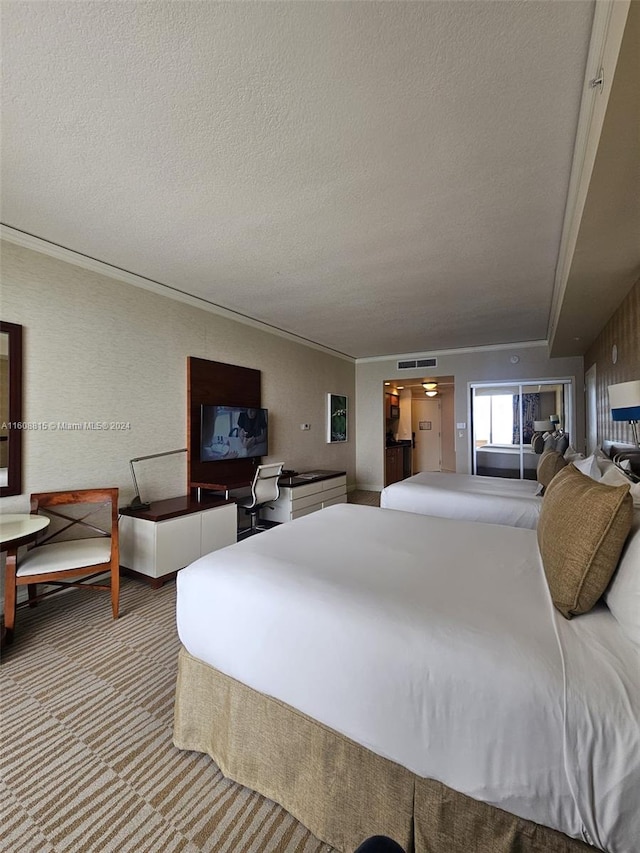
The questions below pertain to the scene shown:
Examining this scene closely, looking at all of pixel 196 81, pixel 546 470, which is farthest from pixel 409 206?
pixel 546 470

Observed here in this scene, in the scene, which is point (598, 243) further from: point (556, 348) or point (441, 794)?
point (556, 348)

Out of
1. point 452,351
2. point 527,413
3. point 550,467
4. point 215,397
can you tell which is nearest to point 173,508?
point 215,397

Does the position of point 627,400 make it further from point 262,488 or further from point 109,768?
point 262,488

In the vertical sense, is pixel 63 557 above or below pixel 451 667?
below

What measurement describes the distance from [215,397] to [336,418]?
2.94 m

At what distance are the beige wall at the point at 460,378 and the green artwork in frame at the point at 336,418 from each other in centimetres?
58

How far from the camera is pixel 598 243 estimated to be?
85.8 inches

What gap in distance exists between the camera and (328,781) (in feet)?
3.88

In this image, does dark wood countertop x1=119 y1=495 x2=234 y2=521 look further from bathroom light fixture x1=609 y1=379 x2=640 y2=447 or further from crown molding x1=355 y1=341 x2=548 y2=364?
crown molding x1=355 y1=341 x2=548 y2=364

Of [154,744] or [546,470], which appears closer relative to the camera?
[154,744]

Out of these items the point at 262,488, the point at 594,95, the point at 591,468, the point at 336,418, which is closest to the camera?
the point at 594,95

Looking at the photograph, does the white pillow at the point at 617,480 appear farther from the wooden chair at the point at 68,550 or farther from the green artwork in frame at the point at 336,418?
the green artwork in frame at the point at 336,418

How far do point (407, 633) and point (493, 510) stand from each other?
2423 millimetres

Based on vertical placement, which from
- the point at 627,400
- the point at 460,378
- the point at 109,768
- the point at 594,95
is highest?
the point at 594,95
